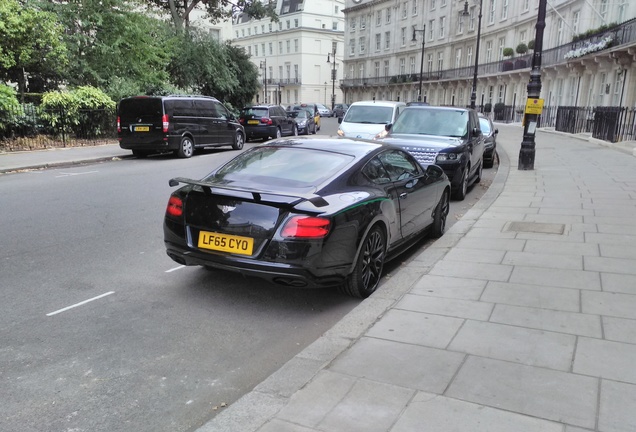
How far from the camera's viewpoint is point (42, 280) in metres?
5.07

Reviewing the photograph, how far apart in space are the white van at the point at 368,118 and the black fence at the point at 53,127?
10.6 m

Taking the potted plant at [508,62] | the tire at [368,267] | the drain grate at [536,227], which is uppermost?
the potted plant at [508,62]

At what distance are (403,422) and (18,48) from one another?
2032 centimetres

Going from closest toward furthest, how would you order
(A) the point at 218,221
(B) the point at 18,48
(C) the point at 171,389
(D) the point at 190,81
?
(C) the point at 171,389, (A) the point at 218,221, (B) the point at 18,48, (D) the point at 190,81

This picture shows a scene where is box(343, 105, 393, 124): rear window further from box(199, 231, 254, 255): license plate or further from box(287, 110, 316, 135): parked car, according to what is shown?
box(287, 110, 316, 135): parked car

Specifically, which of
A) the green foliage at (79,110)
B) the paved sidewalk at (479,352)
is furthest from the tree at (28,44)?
the paved sidewalk at (479,352)

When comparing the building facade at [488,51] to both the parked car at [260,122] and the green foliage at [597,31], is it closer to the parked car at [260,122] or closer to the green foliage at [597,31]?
the green foliage at [597,31]

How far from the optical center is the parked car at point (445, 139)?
9.73 meters

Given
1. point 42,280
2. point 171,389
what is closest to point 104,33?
point 42,280

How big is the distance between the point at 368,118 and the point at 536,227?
8911mm

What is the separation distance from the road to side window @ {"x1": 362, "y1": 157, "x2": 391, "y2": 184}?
3.63 feet

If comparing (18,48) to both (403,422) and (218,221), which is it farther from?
(403,422)

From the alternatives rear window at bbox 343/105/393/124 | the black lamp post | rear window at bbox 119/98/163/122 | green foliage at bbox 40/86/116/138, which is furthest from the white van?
green foliage at bbox 40/86/116/138

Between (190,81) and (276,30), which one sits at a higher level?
(276,30)
